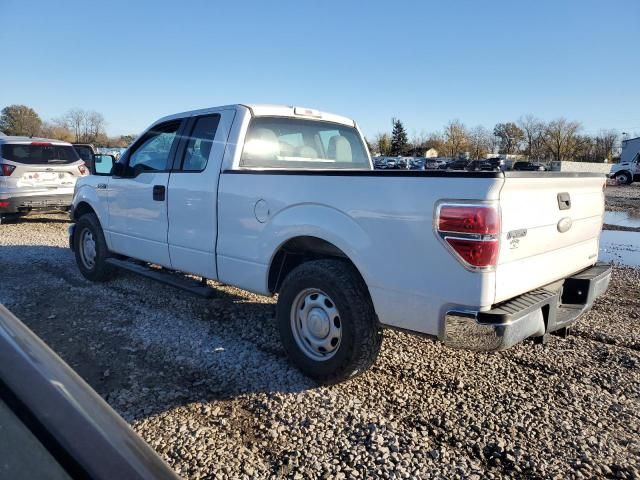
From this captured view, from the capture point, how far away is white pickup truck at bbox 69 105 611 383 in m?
2.62

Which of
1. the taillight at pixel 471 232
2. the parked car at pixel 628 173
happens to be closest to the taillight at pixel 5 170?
the taillight at pixel 471 232

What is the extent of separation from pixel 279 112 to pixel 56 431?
152 inches

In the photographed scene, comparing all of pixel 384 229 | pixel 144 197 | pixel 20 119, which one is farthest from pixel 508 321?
pixel 20 119

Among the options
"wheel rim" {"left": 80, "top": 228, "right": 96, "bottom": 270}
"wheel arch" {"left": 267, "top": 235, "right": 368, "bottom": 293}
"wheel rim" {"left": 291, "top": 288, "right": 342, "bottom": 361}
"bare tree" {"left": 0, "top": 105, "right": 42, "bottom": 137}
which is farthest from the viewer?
"bare tree" {"left": 0, "top": 105, "right": 42, "bottom": 137}

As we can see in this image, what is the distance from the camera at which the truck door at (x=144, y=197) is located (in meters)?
4.73

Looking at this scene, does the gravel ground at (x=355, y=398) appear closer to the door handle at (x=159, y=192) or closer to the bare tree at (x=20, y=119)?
the door handle at (x=159, y=192)

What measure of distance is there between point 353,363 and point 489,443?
0.94 m

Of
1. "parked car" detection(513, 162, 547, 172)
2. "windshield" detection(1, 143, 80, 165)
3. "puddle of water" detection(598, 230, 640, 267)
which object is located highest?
"windshield" detection(1, 143, 80, 165)

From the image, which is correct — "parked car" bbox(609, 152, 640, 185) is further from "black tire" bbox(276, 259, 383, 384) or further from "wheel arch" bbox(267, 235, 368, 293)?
"black tire" bbox(276, 259, 383, 384)

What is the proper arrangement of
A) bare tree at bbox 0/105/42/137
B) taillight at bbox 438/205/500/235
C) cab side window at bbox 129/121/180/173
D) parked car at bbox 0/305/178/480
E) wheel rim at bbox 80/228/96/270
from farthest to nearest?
bare tree at bbox 0/105/42/137
wheel rim at bbox 80/228/96/270
cab side window at bbox 129/121/180/173
taillight at bbox 438/205/500/235
parked car at bbox 0/305/178/480

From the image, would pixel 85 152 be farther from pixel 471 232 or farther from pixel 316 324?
pixel 471 232

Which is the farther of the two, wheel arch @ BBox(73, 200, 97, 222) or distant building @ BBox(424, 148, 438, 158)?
distant building @ BBox(424, 148, 438, 158)

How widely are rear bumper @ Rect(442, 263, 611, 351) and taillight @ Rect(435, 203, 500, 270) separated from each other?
30cm

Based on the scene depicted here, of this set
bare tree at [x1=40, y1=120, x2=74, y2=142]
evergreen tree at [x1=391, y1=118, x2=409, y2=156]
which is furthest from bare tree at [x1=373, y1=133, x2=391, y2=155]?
bare tree at [x1=40, y1=120, x2=74, y2=142]
